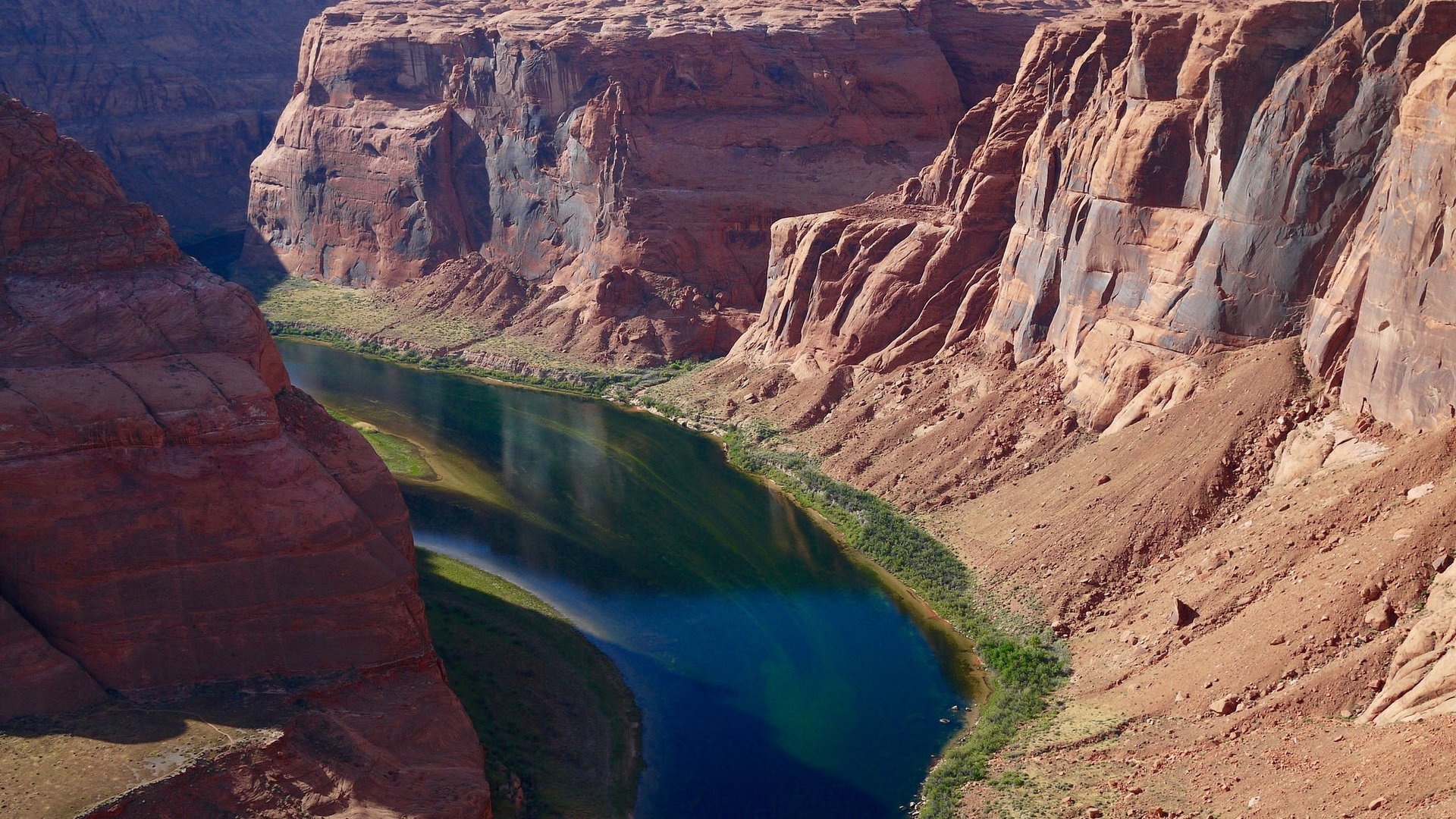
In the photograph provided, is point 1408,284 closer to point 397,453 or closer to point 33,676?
point 33,676

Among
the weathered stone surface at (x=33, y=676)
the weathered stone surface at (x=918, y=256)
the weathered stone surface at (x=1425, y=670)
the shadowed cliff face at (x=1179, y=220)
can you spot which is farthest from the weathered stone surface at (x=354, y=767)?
the weathered stone surface at (x=918, y=256)

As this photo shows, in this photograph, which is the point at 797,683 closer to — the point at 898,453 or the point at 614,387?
the point at 898,453

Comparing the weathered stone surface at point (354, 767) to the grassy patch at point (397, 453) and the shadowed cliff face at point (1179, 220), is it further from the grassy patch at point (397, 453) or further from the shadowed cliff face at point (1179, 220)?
the shadowed cliff face at point (1179, 220)

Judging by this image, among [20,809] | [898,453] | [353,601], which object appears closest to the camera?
[20,809]

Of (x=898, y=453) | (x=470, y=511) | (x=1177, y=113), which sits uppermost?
(x=1177, y=113)

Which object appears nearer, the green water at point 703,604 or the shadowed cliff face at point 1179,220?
the green water at point 703,604

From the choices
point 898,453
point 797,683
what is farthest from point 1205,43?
point 797,683
